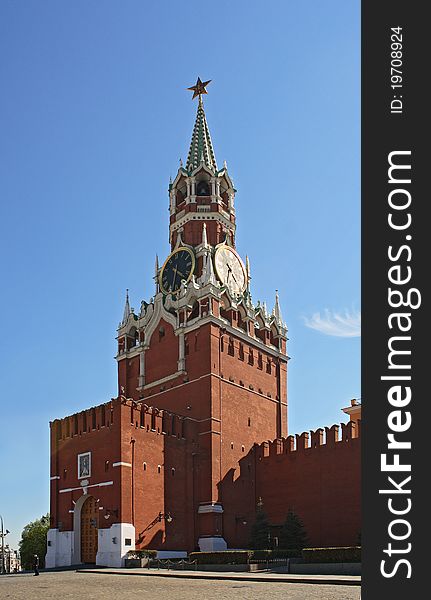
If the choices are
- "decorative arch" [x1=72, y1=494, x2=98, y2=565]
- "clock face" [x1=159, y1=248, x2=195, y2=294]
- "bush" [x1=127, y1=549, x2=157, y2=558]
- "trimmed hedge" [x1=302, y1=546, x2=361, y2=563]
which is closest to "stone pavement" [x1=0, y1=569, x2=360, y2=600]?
"trimmed hedge" [x1=302, y1=546, x2=361, y2=563]

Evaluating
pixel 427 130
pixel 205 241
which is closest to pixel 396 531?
pixel 427 130

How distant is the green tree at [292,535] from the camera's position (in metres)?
43.5

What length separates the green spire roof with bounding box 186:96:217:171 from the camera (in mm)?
62281

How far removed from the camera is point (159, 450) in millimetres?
45750

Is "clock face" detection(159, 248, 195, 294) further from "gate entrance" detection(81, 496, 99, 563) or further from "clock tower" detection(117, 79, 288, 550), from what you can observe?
"gate entrance" detection(81, 496, 99, 563)

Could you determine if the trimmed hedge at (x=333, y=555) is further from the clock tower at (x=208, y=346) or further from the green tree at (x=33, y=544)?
the green tree at (x=33, y=544)

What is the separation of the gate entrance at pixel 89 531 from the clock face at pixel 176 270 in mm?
17256

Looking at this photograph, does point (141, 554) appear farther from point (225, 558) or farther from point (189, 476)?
point (189, 476)

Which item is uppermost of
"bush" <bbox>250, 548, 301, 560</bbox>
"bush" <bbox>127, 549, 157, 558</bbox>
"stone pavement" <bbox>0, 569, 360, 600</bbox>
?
"stone pavement" <bbox>0, 569, 360, 600</bbox>

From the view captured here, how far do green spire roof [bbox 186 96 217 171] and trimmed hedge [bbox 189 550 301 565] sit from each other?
33.7 meters

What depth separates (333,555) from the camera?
31875 millimetres

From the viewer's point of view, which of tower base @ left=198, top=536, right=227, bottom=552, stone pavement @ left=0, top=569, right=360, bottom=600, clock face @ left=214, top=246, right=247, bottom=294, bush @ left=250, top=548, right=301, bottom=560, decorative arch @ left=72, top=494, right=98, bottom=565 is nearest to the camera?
stone pavement @ left=0, top=569, right=360, bottom=600

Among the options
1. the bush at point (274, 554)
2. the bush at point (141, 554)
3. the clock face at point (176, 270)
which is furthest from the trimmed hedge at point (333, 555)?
the clock face at point (176, 270)

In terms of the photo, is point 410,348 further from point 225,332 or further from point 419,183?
point 225,332
